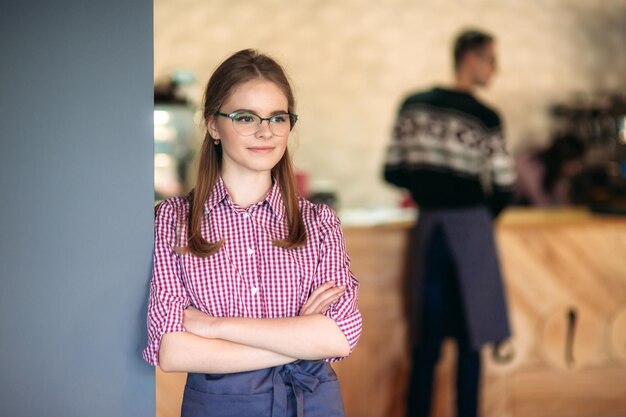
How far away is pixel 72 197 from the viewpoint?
1.60 metres

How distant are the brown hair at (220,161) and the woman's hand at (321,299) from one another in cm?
11

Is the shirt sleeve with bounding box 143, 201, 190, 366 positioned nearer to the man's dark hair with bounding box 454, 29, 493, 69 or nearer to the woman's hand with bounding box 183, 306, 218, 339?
the woman's hand with bounding box 183, 306, 218, 339

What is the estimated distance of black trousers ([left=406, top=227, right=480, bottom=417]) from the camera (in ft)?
11.4

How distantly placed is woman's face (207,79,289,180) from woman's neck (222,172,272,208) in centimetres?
5

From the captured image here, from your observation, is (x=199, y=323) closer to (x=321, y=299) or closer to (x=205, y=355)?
(x=205, y=355)

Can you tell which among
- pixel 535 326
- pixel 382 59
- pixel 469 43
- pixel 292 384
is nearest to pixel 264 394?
pixel 292 384

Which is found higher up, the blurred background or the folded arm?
the blurred background

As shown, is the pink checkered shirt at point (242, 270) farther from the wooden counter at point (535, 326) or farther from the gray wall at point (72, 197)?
the wooden counter at point (535, 326)

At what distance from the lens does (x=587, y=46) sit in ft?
19.8

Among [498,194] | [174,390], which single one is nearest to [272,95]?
[174,390]

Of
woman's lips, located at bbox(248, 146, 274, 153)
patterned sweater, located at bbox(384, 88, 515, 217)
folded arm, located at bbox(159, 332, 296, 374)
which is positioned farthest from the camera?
patterned sweater, located at bbox(384, 88, 515, 217)

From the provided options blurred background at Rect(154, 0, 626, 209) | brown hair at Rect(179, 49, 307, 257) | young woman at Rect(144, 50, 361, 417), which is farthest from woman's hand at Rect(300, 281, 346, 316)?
blurred background at Rect(154, 0, 626, 209)

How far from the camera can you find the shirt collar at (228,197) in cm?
172

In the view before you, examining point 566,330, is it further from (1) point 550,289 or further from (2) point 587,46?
(2) point 587,46
